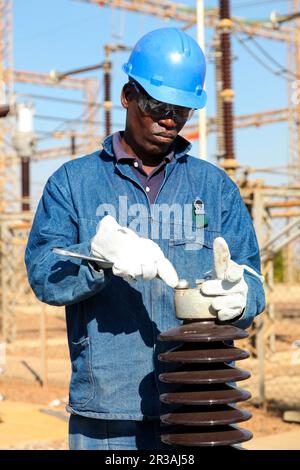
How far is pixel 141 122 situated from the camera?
2461 millimetres

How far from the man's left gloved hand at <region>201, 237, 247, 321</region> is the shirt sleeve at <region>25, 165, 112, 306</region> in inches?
11.4

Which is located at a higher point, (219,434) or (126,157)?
(126,157)

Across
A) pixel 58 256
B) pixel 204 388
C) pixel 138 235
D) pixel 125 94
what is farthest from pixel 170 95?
pixel 204 388

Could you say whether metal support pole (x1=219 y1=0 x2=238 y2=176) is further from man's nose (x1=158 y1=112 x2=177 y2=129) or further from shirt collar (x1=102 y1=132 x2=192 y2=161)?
man's nose (x1=158 y1=112 x2=177 y2=129)

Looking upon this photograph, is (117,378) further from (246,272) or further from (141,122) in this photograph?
(141,122)

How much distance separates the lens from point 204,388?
2123mm

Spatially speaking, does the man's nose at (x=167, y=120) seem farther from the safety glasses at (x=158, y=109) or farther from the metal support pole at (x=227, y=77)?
the metal support pole at (x=227, y=77)

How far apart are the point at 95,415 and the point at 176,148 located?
0.85 meters

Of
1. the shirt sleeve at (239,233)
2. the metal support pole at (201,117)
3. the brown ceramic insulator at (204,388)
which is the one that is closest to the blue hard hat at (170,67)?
the shirt sleeve at (239,233)

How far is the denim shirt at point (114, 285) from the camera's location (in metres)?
2.35

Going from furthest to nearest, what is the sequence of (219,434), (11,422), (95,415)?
1. (11,422)
2. (95,415)
3. (219,434)

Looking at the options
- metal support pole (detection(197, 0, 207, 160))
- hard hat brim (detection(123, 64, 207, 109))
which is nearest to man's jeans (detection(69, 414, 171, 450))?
hard hat brim (detection(123, 64, 207, 109))

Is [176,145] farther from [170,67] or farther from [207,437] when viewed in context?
[207,437]

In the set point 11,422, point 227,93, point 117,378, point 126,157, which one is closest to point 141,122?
point 126,157
